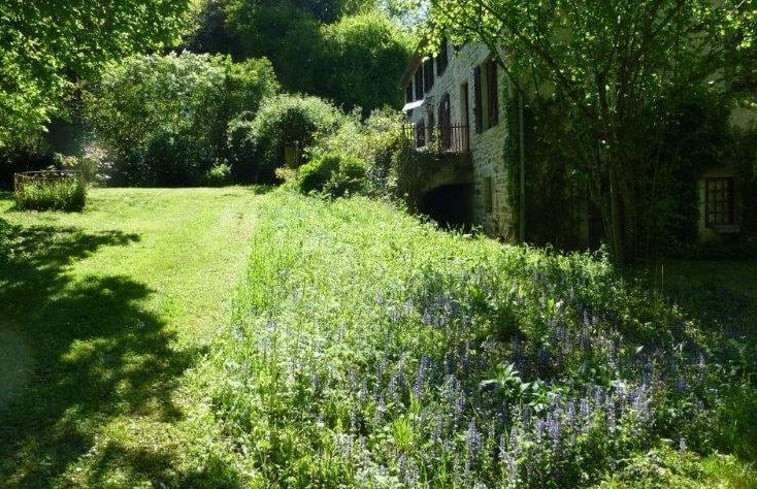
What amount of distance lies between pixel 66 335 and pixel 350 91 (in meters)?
38.4

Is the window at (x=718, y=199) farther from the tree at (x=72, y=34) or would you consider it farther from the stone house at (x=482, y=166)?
the tree at (x=72, y=34)

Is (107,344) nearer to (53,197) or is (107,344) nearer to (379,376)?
(379,376)

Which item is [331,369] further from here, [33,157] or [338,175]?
[33,157]

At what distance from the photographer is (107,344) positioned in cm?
678

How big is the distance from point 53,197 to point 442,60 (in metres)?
13.9

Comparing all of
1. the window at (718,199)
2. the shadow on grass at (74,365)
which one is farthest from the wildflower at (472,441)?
the window at (718,199)

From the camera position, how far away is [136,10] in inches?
465

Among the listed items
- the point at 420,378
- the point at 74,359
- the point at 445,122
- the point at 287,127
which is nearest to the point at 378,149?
the point at 445,122

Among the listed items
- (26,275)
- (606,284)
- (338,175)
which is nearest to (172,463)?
(606,284)

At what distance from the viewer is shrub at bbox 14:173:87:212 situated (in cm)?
1722

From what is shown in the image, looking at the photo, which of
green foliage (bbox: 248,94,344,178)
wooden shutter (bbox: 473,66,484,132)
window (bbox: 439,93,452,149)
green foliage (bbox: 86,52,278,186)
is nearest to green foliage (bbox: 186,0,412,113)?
green foliage (bbox: 86,52,278,186)

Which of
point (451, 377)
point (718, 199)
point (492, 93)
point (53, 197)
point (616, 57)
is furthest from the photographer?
point (53, 197)

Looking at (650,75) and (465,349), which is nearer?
(465,349)

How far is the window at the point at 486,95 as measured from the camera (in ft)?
53.6
